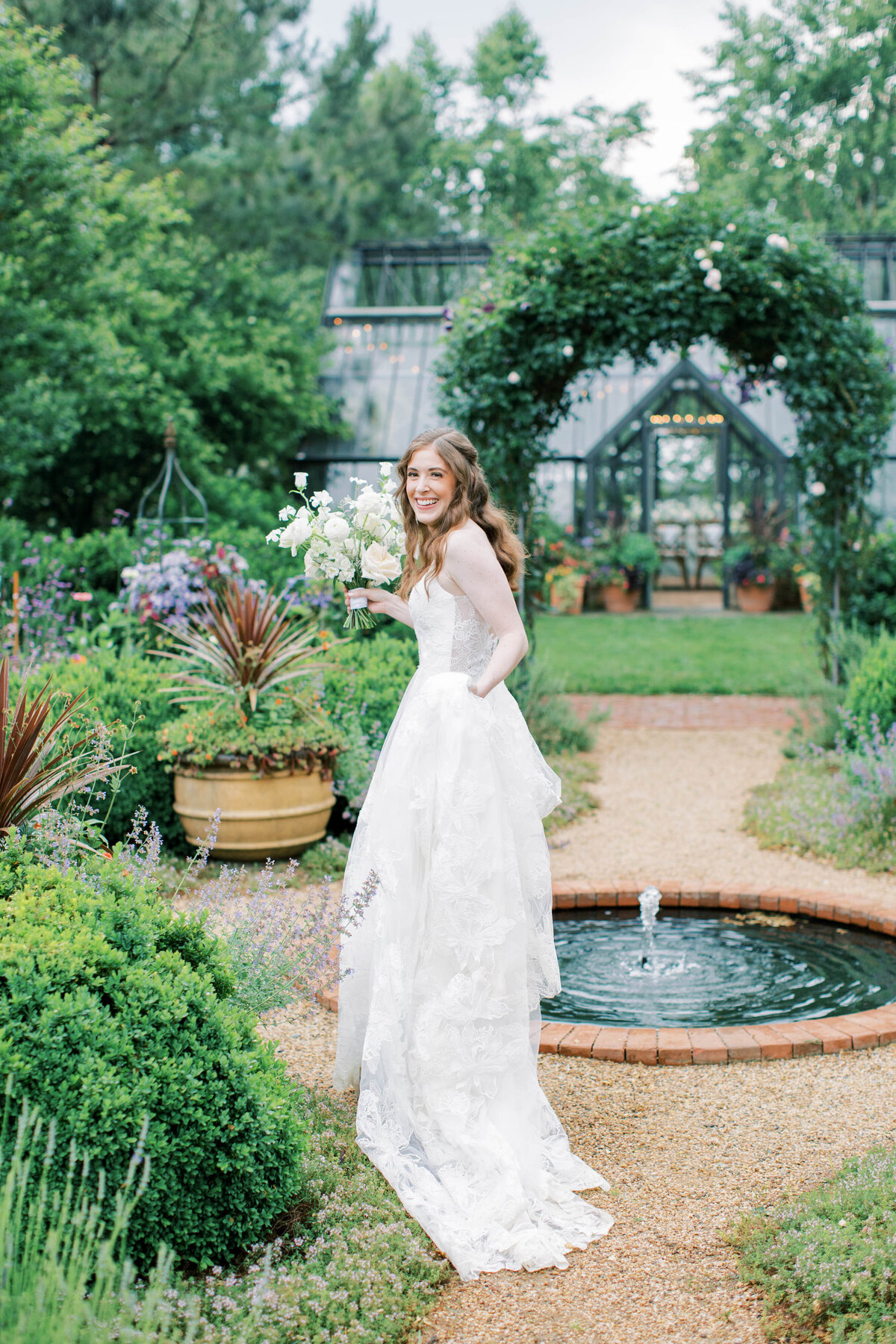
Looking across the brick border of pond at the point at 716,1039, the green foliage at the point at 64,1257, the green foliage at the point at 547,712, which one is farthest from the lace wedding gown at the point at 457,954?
the green foliage at the point at 547,712

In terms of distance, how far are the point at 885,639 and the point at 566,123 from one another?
25.3m

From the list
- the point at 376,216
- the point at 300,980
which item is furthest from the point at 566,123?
the point at 300,980

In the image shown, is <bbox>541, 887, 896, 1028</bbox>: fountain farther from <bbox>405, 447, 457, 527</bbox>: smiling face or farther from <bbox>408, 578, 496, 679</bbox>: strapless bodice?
<bbox>405, 447, 457, 527</bbox>: smiling face

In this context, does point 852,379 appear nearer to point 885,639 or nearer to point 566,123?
point 885,639

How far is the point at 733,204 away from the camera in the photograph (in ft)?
24.7

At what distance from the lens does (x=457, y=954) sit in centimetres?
268

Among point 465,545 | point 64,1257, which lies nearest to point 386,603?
point 465,545

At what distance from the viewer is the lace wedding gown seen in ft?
8.46

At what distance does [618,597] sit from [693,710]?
7864 mm

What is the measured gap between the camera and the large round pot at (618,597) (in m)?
17.4

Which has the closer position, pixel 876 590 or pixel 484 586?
pixel 484 586

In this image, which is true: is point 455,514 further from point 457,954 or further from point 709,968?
point 709,968

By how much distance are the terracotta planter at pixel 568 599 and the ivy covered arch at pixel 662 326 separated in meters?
8.42

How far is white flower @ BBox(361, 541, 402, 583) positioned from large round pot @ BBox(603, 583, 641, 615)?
48.0 ft
